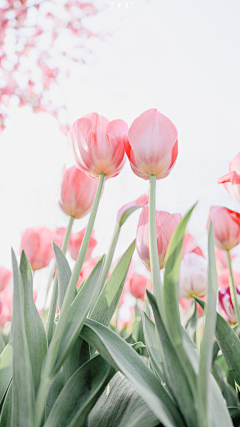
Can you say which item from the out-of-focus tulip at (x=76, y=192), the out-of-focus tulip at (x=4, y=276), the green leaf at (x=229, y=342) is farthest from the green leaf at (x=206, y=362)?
the out-of-focus tulip at (x=4, y=276)

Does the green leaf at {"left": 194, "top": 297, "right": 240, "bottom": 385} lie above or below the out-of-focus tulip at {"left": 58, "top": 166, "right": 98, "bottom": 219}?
below

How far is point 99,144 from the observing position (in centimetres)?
29

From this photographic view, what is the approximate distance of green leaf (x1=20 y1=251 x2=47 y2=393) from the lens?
0.73ft

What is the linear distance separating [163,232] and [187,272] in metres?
0.26

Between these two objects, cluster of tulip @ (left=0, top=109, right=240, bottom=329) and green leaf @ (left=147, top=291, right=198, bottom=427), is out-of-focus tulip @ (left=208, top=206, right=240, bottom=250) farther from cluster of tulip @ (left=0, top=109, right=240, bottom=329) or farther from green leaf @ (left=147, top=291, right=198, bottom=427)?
green leaf @ (left=147, top=291, right=198, bottom=427)

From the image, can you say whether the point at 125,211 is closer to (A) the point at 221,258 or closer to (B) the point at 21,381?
(B) the point at 21,381

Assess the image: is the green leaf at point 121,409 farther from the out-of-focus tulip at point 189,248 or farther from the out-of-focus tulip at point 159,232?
→ the out-of-focus tulip at point 189,248

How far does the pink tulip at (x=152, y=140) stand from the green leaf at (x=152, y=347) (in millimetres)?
165

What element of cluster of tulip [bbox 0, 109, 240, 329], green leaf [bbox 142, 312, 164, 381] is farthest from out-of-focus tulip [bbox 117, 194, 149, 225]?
green leaf [bbox 142, 312, 164, 381]

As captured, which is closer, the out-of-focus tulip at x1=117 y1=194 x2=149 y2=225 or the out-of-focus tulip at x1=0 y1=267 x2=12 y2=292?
the out-of-focus tulip at x1=117 y1=194 x2=149 y2=225

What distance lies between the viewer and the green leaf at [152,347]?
0.83 feet

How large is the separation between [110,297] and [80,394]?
0.08 m

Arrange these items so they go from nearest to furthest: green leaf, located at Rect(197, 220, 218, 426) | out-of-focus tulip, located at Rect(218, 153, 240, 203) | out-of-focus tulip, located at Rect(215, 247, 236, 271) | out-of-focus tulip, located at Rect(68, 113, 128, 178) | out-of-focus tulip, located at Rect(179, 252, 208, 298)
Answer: green leaf, located at Rect(197, 220, 218, 426) → out-of-focus tulip, located at Rect(68, 113, 128, 178) → out-of-focus tulip, located at Rect(218, 153, 240, 203) → out-of-focus tulip, located at Rect(179, 252, 208, 298) → out-of-focus tulip, located at Rect(215, 247, 236, 271)

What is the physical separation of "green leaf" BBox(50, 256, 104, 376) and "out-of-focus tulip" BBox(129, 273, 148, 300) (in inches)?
19.8
